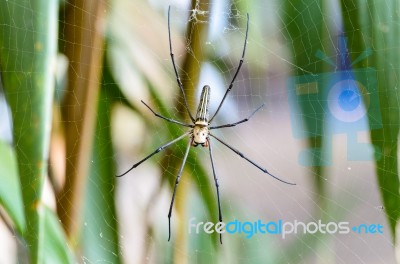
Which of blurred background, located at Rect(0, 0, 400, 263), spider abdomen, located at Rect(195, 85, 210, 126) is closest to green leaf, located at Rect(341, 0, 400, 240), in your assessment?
blurred background, located at Rect(0, 0, 400, 263)

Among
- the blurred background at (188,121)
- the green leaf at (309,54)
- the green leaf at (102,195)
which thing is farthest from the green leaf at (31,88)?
the green leaf at (309,54)

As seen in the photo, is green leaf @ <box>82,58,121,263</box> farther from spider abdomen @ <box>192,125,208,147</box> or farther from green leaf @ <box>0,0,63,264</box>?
spider abdomen @ <box>192,125,208,147</box>

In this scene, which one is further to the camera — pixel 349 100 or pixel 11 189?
pixel 349 100

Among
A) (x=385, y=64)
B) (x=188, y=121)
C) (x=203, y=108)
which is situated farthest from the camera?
(x=188, y=121)

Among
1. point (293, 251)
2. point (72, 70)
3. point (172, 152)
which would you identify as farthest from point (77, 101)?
point (293, 251)

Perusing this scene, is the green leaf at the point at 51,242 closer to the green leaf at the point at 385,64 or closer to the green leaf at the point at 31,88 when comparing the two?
the green leaf at the point at 31,88

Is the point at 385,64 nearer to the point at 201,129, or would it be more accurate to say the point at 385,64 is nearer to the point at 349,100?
the point at 349,100

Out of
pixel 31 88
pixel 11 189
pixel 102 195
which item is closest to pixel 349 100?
pixel 102 195
